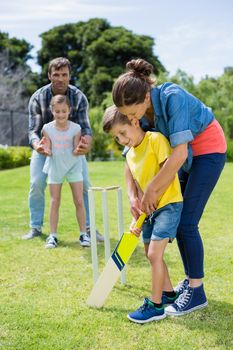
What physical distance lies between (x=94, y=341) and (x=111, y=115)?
4.50 ft

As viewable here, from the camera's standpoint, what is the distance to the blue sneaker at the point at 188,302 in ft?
11.4

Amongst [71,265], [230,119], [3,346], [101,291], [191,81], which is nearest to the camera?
[3,346]

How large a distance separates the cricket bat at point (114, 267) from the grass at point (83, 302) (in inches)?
3.4

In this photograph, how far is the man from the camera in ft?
18.0

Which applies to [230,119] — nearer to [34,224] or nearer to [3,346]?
[34,224]

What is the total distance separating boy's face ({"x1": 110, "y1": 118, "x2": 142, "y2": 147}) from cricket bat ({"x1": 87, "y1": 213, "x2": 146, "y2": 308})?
18.8 inches

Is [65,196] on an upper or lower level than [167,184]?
lower

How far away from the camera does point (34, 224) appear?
20.3 feet

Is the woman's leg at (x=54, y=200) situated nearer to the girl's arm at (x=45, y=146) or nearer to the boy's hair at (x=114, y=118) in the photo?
the girl's arm at (x=45, y=146)

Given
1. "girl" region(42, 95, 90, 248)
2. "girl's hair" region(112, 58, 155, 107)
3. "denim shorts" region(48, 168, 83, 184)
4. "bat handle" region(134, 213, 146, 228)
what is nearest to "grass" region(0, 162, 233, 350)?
"girl" region(42, 95, 90, 248)

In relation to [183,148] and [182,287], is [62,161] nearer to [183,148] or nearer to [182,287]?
[182,287]

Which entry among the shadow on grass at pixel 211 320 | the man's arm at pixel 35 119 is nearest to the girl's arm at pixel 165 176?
the shadow on grass at pixel 211 320

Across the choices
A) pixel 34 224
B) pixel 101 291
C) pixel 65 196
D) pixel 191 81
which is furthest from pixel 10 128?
pixel 101 291

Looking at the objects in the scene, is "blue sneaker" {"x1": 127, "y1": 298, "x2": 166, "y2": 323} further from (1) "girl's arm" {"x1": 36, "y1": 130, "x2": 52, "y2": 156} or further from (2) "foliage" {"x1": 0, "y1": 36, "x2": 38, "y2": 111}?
(2) "foliage" {"x1": 0, "y1": 36, "x2": 38, "y2": 111}
